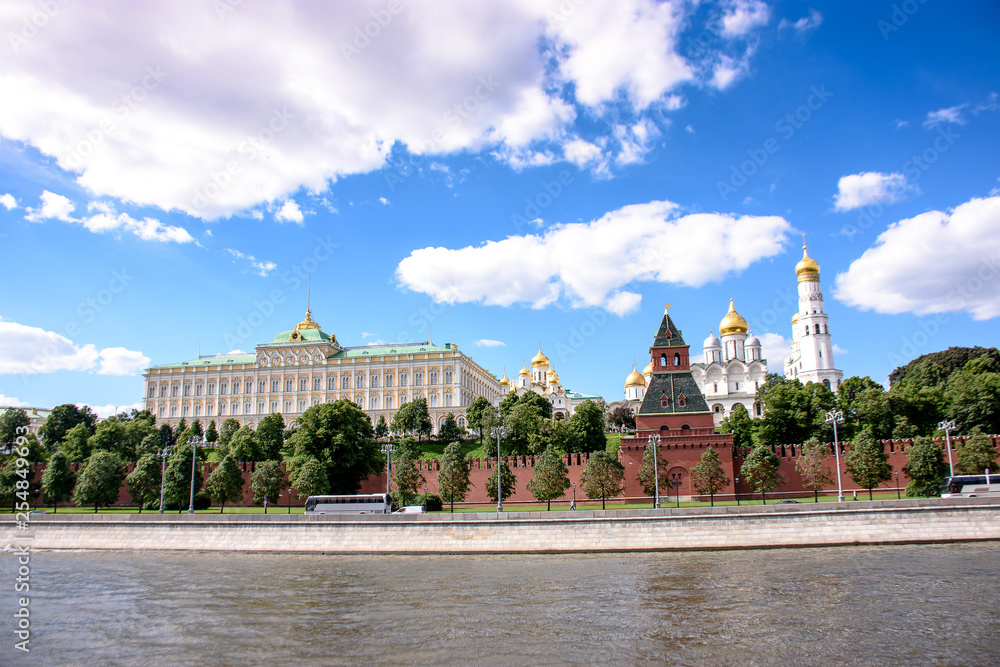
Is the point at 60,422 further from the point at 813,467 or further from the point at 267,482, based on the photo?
the point at 813,467

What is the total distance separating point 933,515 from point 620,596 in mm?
17546

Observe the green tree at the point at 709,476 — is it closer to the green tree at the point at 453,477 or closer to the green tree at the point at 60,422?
the green tree at the point at 453,477

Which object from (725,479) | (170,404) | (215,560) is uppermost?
(170,404)

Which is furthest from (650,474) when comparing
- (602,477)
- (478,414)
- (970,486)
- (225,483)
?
(478,414)

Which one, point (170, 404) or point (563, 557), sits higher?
point (170, 404)

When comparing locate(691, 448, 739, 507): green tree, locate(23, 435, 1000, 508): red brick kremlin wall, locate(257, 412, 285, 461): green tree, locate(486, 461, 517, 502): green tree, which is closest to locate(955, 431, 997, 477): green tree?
locate(23, 435, 1000, 508): red brick kremlin wall

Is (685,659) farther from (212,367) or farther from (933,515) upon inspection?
(212,367)

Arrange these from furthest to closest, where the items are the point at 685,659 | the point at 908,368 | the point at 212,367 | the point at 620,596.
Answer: the point at 212,367, the point at 908,368, the point at 620,596, the point at 685,659

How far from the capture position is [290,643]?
53.6ft

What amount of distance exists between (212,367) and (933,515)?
96485 mm

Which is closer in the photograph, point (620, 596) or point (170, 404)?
point (620, 596)

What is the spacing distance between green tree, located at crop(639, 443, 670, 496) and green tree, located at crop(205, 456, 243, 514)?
26.5 metres

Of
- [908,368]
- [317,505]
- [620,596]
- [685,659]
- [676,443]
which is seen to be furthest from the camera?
[908,368]

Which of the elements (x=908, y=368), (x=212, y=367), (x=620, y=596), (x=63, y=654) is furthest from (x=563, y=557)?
(x=212, y=367)
